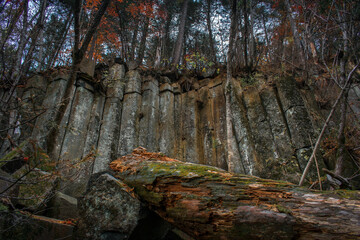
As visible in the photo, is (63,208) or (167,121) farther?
(167,121)

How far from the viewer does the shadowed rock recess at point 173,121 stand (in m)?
5.22

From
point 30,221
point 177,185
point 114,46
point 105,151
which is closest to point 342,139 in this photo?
point 177,185

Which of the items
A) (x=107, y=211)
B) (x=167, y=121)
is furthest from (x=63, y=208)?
(x=167, y=121)

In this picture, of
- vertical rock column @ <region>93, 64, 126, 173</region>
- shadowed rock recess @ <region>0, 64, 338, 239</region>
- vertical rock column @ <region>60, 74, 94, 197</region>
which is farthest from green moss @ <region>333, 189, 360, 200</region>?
vertical rock column @ <region>93, 64, 126, 173</region>

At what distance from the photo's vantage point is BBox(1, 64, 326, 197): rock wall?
5.25 m

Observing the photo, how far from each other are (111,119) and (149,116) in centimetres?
118

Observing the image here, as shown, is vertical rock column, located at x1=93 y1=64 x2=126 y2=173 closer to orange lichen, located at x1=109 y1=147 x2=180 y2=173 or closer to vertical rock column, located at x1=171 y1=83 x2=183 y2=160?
vertical rock column, located at x1=171 y1=83 x2=183 y2=160

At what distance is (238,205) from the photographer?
2303 mm

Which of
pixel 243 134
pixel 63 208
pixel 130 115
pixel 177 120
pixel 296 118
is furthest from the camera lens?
pixel 177 120

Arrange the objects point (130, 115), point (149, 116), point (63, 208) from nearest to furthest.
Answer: point (63, 208) → point (130, 115) → point (149, 116)

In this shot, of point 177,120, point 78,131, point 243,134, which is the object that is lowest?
point 78,131

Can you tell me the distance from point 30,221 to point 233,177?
281 centimetres

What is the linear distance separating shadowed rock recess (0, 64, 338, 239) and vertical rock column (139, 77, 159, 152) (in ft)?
0.10

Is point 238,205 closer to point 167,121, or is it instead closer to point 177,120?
point 167,121
